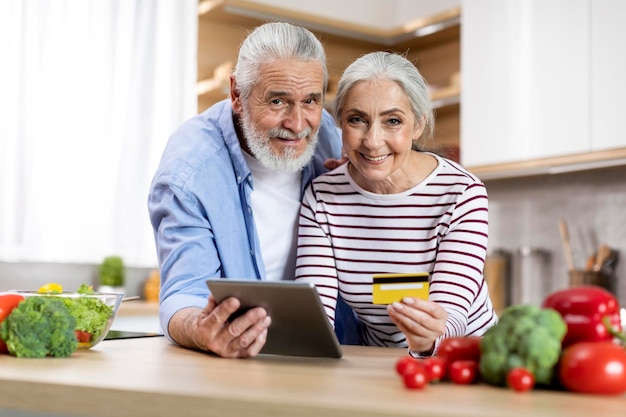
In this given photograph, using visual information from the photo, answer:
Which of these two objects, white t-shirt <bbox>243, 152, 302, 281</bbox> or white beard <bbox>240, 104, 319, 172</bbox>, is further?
white t-shirt <bbox>243, 152, 302, 281</bbox>

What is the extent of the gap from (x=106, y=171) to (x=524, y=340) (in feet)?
10.7

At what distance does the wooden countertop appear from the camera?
91 centimetres

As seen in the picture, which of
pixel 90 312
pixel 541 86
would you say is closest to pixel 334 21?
pixel 541 86

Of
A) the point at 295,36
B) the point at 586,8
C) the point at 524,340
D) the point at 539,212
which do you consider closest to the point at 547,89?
the point at 586,8

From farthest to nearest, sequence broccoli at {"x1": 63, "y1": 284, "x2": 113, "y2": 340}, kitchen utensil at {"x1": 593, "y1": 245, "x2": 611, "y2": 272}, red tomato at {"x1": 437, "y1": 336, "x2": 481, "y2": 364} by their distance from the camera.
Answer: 1. kitchen utensil at {"x1": 593, "y1": 245, "x2": 611, "y2": 272}
2. broccoli at {"x1": 63, "y1": 284, "x2": 113, "y2": 340}
3. red tomato at {"x1": 437, "y1": 336, "x2": 481, "y2": 364}

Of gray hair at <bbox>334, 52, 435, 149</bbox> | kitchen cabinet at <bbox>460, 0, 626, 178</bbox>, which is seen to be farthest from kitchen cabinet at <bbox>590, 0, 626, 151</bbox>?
gray hair at <bbox>334, 52, 435, 149</bbox>

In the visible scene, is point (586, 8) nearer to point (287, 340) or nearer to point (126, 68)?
point (126, 68)

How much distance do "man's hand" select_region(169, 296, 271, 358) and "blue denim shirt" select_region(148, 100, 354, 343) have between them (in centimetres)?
24

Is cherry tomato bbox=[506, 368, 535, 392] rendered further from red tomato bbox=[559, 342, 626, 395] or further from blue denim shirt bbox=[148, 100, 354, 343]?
blue denim shirt bbox=[148, 100, 354, 343]

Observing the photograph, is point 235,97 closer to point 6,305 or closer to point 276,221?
point 276,221

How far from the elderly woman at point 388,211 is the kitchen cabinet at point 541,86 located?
160 centimetres

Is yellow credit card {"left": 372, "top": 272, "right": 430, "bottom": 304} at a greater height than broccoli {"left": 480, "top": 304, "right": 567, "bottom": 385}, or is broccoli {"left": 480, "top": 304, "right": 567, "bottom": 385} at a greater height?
yellow credit card {"left": 372, "top": 272, "right": 430, "bottom": 304}

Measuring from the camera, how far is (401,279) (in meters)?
1.31

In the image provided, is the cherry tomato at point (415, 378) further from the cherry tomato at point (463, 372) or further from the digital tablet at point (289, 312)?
the digital tablet at point (289, 312)
